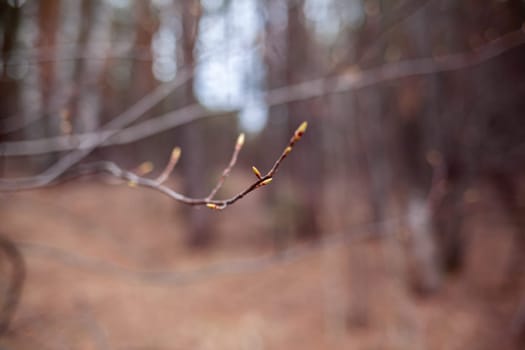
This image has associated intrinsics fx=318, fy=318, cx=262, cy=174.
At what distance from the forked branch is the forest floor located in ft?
7.30

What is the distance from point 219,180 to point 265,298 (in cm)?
466

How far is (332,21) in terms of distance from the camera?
172 inches

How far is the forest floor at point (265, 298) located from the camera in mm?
4098

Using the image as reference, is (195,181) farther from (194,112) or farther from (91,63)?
(194,112)

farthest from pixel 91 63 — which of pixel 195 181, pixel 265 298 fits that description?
pixel 265 298

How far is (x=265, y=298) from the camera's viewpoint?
5199mm

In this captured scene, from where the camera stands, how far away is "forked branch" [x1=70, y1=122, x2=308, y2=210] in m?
0.55

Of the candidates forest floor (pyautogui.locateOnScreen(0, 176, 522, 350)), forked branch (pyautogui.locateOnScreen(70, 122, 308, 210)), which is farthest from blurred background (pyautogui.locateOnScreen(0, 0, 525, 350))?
forked branch (pyautogui.locateOnScreen(70, 122, 308, 210))

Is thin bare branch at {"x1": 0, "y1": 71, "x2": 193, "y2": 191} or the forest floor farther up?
thin bare branch at {"x1": 0, "y1": 71, "x2": 193, "y2": 191}

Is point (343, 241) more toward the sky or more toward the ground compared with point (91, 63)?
more toward the ground

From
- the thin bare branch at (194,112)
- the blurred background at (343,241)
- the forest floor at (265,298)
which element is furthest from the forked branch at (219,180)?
the forest floor at (265,298)

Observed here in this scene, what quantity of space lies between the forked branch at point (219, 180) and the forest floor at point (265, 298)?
2224mm

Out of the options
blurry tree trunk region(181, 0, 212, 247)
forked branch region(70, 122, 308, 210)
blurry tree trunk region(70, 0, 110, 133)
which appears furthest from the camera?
blurry tree trunk region(181, 0, 212, 247)

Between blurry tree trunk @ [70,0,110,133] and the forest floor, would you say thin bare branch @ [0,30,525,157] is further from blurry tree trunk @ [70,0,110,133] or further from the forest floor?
the forest floor
